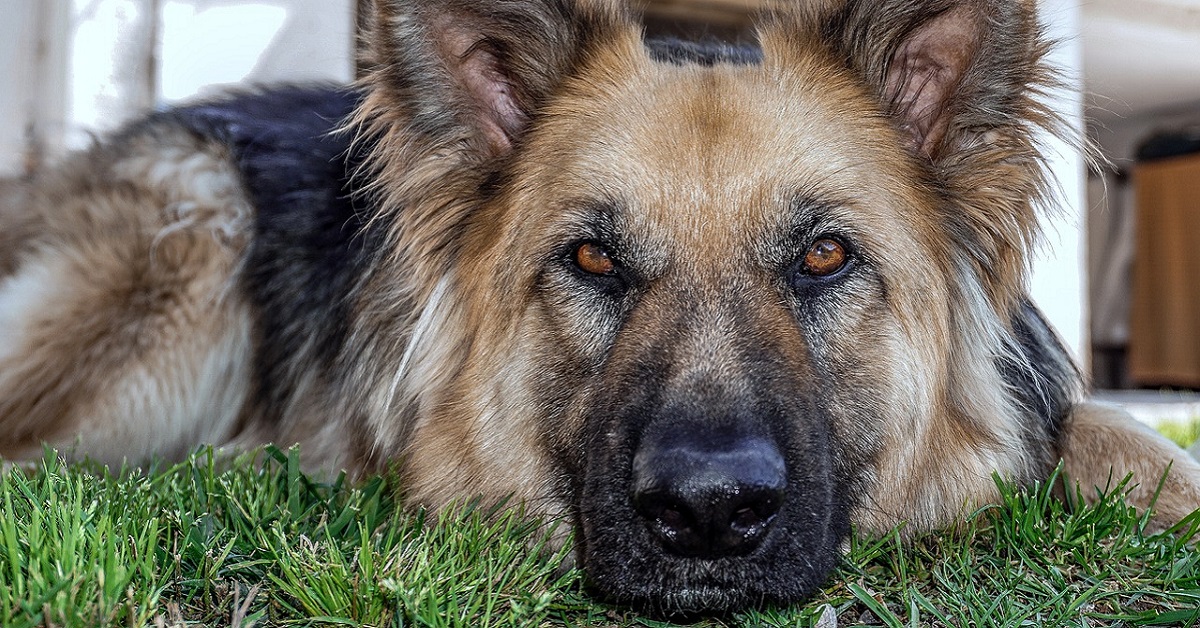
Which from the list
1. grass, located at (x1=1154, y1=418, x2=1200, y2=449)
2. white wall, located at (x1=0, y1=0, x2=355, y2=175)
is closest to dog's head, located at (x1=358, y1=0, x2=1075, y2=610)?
grass, located at (x1=1154, y1=418, x2=1200, y2=449)

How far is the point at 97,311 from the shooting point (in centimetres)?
368

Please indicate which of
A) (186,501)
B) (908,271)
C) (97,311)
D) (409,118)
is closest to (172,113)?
(97,311)

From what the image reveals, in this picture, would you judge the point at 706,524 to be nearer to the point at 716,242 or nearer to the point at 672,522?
the point at 672,522

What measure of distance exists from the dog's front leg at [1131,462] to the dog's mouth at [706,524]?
39.7 inches

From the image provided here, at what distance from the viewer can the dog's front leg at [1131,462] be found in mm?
2699

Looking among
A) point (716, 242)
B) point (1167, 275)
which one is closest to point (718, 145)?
point (716, 242)

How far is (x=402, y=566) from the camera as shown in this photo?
2088 mm

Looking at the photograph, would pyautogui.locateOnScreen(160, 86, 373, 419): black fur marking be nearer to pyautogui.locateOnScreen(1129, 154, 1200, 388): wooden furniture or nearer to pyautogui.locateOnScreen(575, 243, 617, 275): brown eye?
pyautogui.locateOnScreen(575, 243, 617, 275): brown eye

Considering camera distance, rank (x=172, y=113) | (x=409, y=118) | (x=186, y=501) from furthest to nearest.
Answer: (x=172, y=113) → (x=409, y=118) → (x=186, y=501)

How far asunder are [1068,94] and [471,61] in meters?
4.03

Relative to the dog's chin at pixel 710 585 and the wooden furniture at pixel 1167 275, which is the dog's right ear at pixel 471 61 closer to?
the dog's chin at pixel 710 585

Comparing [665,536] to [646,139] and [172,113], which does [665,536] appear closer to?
[646,139]

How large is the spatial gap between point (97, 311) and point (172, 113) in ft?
3.59

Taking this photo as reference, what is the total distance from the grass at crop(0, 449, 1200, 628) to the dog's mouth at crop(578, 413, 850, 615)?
7cm
